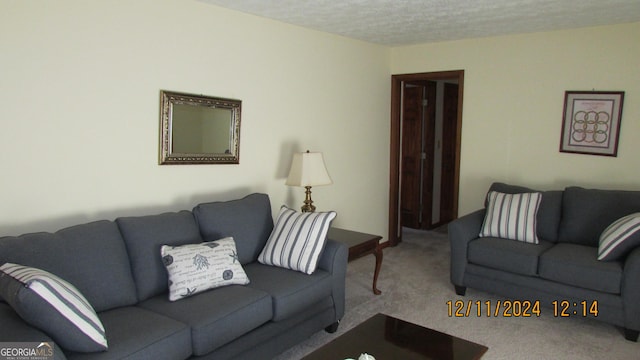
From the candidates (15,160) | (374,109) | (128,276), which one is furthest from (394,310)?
(15,160)

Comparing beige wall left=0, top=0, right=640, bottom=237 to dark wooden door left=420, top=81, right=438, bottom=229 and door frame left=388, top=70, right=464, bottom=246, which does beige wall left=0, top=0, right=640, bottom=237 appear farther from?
dark wooden door left=420, top=81, right=438, bottom=229

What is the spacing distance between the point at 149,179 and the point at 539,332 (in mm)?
2887

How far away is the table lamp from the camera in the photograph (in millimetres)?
3670

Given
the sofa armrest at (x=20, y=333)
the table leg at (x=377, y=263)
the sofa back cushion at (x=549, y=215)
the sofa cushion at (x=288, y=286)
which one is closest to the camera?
the sofa armrest at (x=20, y=333)

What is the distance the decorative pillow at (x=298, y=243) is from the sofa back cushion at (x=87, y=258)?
0.92 meters

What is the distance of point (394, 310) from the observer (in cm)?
354

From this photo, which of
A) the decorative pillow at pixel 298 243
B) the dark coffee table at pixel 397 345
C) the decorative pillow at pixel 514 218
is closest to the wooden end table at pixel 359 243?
the decorative pillow at pixel 298 243

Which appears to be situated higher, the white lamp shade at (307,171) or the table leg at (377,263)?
the white lamp shade at (307,171)

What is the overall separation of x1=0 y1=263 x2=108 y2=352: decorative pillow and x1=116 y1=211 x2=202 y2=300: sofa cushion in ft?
1.98

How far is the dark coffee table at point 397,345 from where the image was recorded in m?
2.03

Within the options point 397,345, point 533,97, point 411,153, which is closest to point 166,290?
point 397,345

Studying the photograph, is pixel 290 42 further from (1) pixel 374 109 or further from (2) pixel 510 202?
(2) pixel 510 202

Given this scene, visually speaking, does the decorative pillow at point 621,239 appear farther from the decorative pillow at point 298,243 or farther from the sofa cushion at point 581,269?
the decorative pillow at point 298,243

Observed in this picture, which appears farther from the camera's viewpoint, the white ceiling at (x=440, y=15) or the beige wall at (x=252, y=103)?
the white ceiling at (x=440, y=15)
